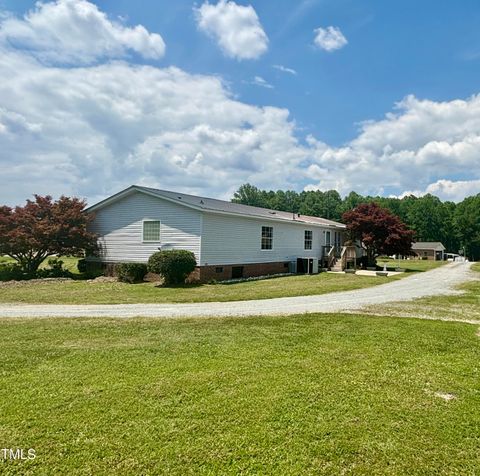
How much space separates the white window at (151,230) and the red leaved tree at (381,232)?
16.6 metres

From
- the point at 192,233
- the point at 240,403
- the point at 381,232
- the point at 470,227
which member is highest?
the point at 470,227

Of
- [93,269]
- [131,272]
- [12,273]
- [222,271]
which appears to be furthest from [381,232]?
[12,273]

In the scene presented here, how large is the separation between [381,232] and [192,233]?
17155mm

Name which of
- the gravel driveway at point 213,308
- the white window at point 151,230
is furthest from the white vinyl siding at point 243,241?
the gravel driveway at point 213,308

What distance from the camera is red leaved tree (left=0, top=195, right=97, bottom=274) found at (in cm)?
1693

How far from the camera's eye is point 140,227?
18.1 metres

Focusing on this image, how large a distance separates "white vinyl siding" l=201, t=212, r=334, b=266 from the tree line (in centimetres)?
4527

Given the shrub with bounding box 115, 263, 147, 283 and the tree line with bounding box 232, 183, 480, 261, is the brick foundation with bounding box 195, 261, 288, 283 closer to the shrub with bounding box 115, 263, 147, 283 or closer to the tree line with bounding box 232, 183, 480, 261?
the shrub with bounding box 115, 263, 147, 283

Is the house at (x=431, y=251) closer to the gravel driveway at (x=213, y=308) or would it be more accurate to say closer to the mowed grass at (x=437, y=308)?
the mowed grass at (x=437, y=308)

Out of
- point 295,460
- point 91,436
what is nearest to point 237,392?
point 295,460

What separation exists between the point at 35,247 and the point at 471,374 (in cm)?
1772

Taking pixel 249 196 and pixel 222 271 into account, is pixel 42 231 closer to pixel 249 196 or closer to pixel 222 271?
pixel 222 271

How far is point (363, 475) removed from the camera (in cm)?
275

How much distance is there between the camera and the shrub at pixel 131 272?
16562 millimetres
